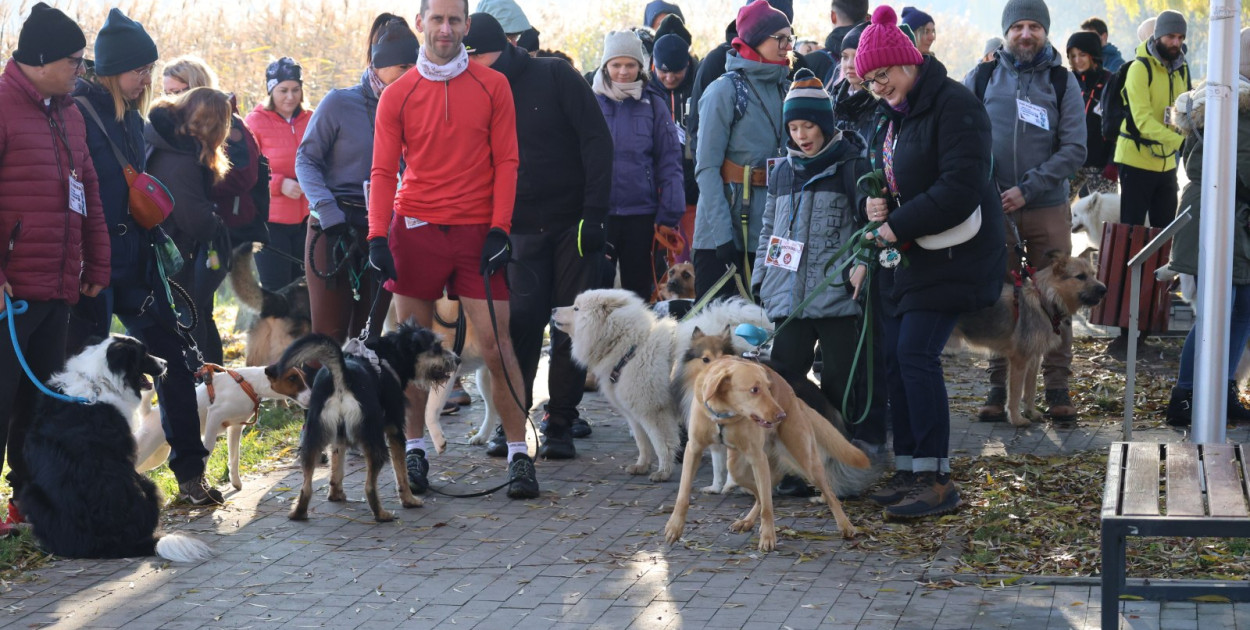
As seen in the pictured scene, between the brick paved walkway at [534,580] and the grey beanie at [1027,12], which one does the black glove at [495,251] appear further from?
the grey beanie at [1027,12]

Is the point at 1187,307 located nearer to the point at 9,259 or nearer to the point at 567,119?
the point at 567,119

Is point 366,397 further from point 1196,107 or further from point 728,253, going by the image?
point 1196,107

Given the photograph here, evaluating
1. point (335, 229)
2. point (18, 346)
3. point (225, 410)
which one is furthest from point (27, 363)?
point (335, 229)

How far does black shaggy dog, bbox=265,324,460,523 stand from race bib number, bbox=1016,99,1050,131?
3539 millimetres

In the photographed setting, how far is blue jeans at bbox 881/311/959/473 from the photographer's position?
5441 millimetres

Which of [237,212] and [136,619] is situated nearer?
[136,619]

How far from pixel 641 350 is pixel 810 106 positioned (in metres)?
1.55

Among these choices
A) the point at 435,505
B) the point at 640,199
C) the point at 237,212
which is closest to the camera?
the point at 435,505

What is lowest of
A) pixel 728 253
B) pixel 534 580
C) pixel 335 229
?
pixel 534 580

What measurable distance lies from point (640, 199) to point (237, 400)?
2.65 meters

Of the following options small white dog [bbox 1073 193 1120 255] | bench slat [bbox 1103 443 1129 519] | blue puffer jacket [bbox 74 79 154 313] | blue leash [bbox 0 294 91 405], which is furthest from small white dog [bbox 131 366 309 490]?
small white dog [bbox 1073 193 1120 255]

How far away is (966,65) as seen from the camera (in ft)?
116

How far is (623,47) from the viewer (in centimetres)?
754

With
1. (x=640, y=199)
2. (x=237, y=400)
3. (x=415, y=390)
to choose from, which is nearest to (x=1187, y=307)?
(x=640, y=199)
